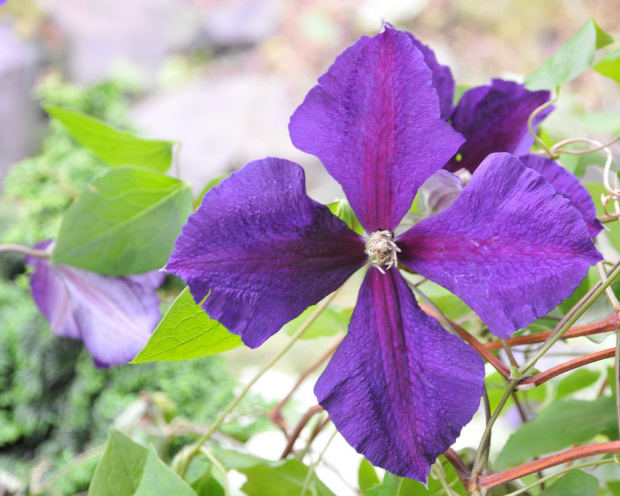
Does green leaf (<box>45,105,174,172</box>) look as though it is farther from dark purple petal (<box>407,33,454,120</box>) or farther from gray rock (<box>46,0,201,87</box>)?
gray rock (<box>46,0,201,87</box>)

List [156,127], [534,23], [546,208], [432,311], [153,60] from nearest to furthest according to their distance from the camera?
1. [546,208]
2. [432,311]
3. [156,127]
4. [534,23]
5. [153,60]

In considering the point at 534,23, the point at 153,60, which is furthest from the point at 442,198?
the point at 153,60

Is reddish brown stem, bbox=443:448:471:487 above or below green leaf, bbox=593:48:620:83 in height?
below

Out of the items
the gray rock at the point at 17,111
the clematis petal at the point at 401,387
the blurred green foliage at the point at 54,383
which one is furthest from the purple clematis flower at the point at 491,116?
the gray rock at the point at 17,111

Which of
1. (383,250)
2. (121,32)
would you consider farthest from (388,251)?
(121,32)

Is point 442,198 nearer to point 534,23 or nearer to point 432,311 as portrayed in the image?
point 432,311

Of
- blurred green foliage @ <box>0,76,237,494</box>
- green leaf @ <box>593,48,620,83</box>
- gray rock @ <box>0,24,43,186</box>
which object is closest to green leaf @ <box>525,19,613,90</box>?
green leaf @ <box>593,48,620,83</box>

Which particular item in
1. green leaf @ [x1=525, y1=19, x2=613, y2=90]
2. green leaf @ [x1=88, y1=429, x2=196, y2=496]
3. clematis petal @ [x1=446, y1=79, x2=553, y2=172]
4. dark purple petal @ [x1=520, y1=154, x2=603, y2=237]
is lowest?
green leaf @ [x1=88, y1=429, x2=196, y2=496]
